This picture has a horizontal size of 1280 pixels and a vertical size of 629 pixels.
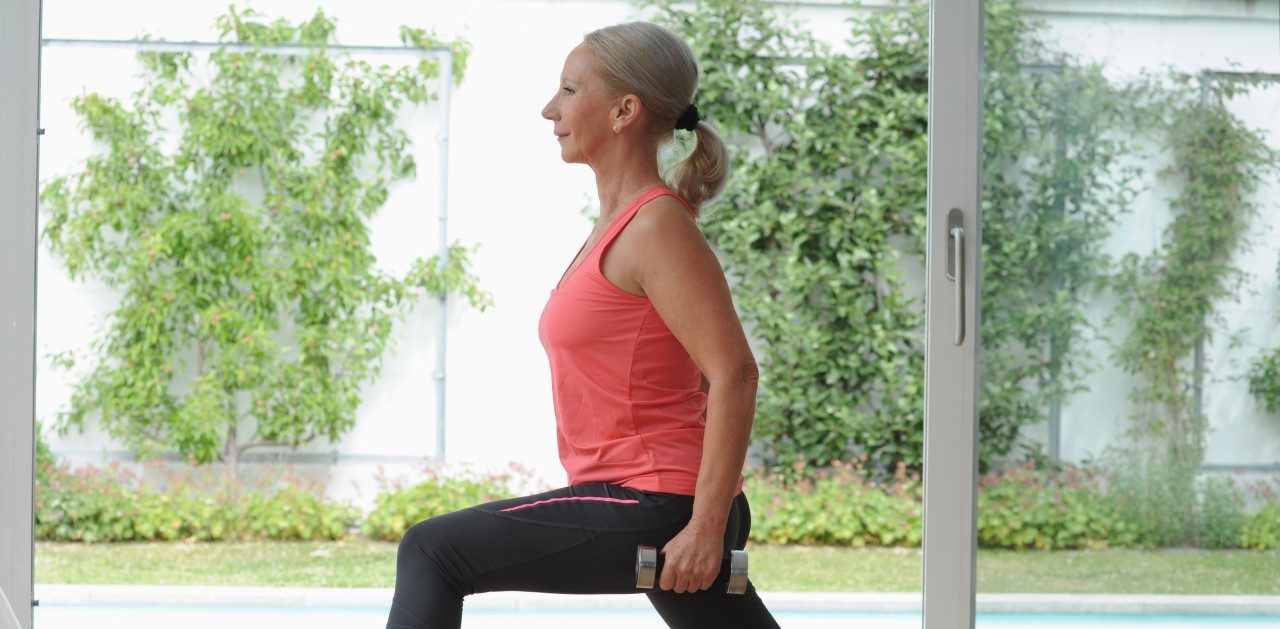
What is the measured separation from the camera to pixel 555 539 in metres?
1.39

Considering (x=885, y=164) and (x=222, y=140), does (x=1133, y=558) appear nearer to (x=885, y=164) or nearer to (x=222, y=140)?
(x=885, y=164)

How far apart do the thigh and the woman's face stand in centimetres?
41

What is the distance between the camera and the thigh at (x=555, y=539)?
4.52 feet

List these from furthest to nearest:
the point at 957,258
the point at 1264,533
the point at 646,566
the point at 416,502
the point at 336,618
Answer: the point at 416,502 → the point at 336,618 → the point at 1264,533 → the point at 957,258 → the point at 646,566

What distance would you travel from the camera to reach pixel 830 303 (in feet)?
18.6

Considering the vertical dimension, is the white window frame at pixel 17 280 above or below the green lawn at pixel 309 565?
above

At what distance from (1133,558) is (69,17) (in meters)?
4.89

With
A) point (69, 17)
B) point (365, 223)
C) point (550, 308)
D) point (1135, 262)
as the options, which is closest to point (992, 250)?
point (1135, 262)

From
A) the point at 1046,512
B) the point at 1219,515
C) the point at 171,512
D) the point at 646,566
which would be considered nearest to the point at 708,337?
the point at 646,566

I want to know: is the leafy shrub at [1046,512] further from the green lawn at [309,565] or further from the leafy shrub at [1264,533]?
the green lawn at [309,565]

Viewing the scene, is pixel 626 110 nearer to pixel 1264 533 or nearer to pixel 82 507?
pixel 1264 533

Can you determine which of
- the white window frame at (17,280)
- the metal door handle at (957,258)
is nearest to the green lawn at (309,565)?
the white window frame at (17,280)

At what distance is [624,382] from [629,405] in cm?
3

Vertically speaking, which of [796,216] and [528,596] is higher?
[796,216]
